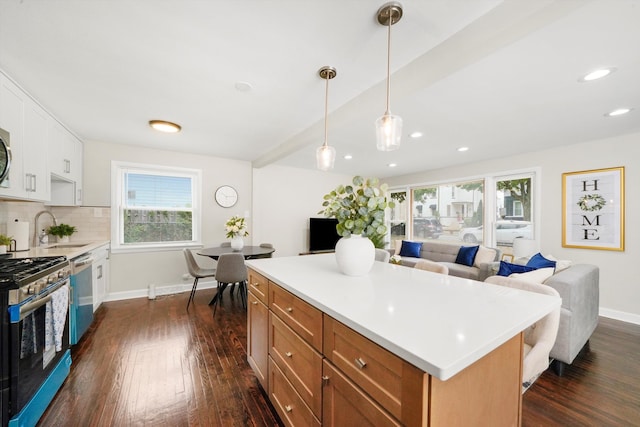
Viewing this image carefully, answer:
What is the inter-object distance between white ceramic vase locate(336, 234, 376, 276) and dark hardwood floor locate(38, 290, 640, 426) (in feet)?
3.62

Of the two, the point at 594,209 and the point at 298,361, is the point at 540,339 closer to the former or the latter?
the point at 298,361

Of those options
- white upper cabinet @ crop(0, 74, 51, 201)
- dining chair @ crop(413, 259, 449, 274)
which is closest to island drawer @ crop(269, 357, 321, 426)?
dining chair @ crop(413, 259, 449, 274)

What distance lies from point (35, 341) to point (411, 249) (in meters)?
5.29

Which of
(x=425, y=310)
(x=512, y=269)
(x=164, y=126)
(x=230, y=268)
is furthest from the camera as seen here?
(x=230, y=268)

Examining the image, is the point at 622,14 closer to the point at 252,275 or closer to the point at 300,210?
the point at 252,275

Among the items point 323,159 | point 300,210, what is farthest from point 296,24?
point 300,210

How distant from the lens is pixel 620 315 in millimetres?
3295

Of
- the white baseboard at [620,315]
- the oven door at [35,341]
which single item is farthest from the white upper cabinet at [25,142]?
the white baseboard at [620,315]

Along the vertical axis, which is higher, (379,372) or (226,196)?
(226,196)

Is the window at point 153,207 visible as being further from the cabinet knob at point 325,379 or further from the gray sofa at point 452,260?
the gray sofa at point 452,260

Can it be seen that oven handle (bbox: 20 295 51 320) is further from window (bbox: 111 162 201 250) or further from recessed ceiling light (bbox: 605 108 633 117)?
recessed ceiling light (bbox: 605 108 633 117)

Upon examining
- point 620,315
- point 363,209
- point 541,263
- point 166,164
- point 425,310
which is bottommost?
point 620,315

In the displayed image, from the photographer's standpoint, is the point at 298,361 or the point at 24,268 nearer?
the point at 298,361

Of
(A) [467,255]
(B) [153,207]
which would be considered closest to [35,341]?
(B) [153,207]
